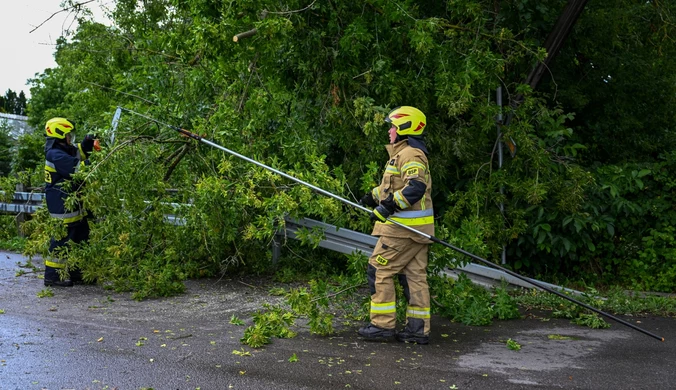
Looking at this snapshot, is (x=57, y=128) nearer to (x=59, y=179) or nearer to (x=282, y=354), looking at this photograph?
(x=59, y=179)

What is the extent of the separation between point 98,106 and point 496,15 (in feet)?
21.0

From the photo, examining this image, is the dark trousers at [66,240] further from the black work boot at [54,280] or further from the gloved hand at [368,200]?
the gloved hand at [368,200]

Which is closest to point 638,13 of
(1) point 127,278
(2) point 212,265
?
(2) point 212,265

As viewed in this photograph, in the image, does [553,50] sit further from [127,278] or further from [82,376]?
[82,376]

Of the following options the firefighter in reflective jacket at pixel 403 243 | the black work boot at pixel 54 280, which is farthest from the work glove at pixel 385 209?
the black work boot at pixel 54 280

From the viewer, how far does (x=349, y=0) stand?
807 cm

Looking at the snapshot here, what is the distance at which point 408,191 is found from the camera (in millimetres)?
5891

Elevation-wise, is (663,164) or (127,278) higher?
(663,164)

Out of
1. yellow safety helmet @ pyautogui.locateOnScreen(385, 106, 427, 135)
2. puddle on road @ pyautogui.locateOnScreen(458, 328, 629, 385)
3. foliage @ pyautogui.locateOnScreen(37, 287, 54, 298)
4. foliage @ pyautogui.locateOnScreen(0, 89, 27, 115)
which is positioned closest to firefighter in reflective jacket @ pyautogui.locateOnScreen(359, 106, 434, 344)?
yellow safety helmet @ pyautogui.locateOnScreen(385, 106, 427, 135)

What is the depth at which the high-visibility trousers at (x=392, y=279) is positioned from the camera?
19.8 ft

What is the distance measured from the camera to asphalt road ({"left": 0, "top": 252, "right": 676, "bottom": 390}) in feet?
15.9

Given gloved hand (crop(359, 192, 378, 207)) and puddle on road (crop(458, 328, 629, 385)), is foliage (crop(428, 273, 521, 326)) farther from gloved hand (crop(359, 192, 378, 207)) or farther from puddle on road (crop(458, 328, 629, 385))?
gloved hand (crop(359, 192, 378, 207))

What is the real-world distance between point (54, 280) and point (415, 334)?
450cm

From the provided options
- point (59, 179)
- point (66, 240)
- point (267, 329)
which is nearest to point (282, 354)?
point (267, 329)
